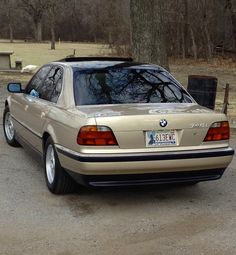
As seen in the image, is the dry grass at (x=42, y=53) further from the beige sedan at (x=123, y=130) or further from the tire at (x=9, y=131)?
the beige sedan at (x=123, y=130)

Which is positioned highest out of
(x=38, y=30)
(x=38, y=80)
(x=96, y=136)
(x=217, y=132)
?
(x=38, y=80)

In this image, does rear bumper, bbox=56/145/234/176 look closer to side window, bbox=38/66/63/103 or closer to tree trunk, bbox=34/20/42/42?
side window, bbox=38/66/63/103

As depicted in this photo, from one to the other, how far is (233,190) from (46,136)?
2.28m

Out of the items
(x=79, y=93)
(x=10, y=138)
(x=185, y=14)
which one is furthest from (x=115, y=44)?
(x=79, y=93)

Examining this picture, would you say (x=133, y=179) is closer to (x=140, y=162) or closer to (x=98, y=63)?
(x=140, y=162)

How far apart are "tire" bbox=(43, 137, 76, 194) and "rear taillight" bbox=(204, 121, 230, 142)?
154 cm

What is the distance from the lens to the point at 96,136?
16.8ft

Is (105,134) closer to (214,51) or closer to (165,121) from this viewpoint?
(165,121)

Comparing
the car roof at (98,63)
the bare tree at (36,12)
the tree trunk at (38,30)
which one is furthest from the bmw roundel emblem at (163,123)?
the tree trunk at (38,30)

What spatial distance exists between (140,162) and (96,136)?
489 millimetres

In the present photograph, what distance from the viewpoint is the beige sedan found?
5.13 m

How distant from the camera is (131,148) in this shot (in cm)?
517

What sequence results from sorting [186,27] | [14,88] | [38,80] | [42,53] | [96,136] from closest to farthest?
1. [96,136]
2. [38,80]
3. [14,88]
4. [186,27]
5. [42,53]

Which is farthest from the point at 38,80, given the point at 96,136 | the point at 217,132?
the point at 217,132
